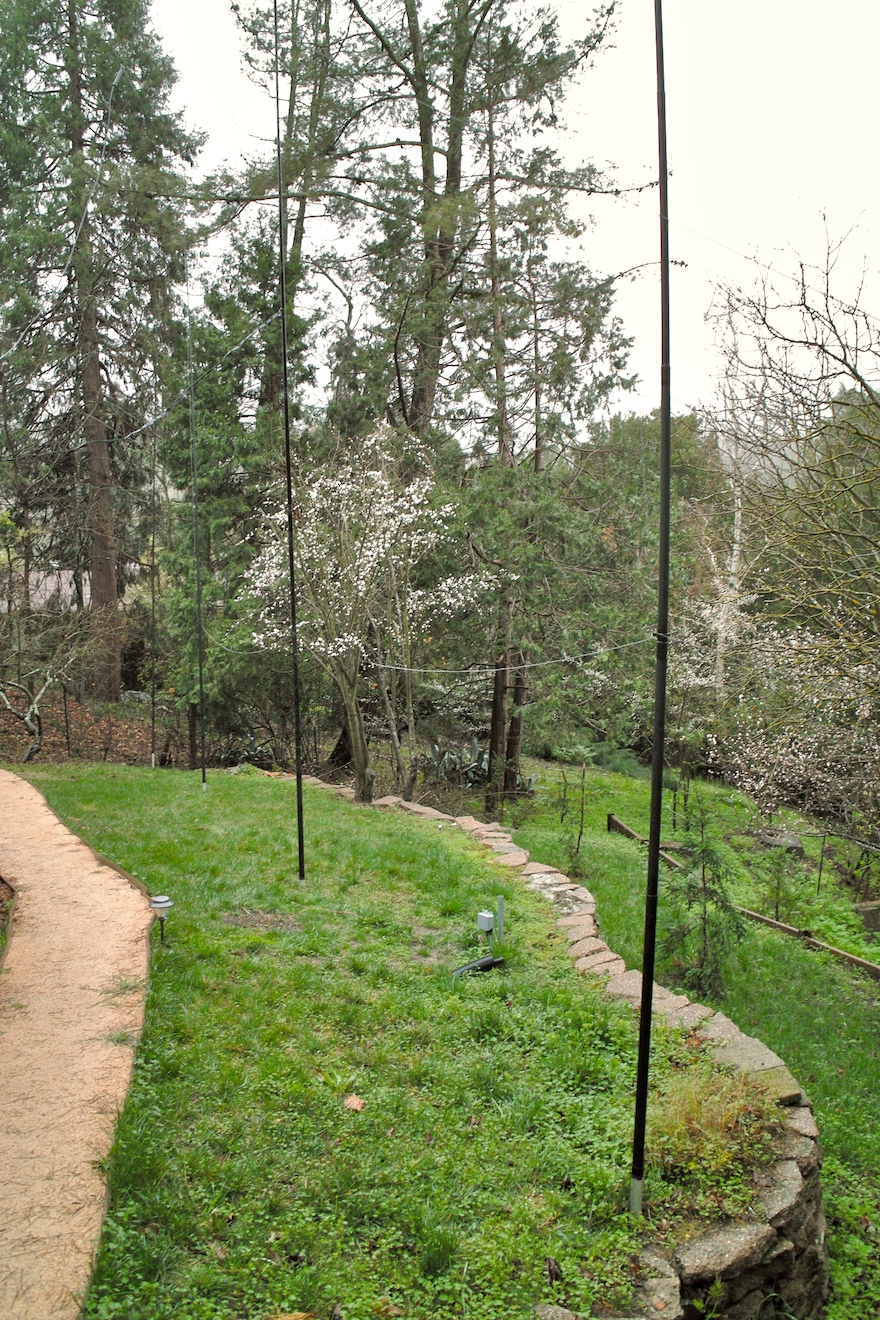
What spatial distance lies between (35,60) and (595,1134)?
17303 mm

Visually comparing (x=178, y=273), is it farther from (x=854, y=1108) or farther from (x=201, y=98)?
(x=854, y=1108)

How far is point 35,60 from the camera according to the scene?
13.9 meters

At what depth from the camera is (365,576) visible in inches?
380

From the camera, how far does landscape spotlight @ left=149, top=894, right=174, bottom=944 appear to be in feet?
15.4

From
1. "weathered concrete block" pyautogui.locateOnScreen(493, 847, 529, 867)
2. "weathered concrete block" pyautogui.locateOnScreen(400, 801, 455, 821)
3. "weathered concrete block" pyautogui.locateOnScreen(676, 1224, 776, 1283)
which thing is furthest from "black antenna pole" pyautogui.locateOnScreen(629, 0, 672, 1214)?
"weathered concrete block" pyautogui.locateOnScreen(400, 801, 455, 821)

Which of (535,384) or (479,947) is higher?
(535,384)

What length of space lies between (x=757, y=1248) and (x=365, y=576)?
7.60 m

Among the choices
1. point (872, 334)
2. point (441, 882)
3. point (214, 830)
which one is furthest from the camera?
point (214, 830)

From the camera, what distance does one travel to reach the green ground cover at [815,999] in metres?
3.82

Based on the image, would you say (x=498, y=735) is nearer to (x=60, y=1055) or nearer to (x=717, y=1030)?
(x=717, y=1030)

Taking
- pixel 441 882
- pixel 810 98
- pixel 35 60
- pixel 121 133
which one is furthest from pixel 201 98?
pixel 441 882

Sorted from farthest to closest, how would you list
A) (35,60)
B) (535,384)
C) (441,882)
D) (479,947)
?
(35,60) < (535,384) < (441,882) < (479,947)

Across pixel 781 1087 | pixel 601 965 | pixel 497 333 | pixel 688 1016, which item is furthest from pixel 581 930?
pixel 497 333

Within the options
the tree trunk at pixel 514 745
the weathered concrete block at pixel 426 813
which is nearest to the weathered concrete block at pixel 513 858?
the weathered concrete block at pixel 426 813
